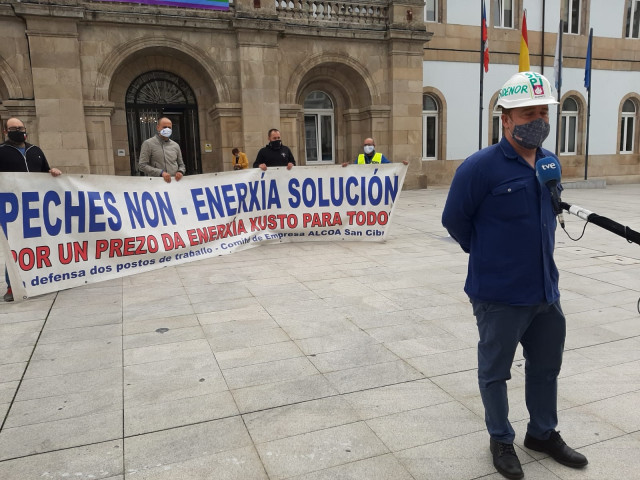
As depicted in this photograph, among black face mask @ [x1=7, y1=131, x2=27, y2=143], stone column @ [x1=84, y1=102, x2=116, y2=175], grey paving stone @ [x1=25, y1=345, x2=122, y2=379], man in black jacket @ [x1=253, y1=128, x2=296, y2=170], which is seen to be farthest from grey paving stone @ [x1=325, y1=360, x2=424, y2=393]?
stone column @ [x1=84, y1=102, x2=116, y2=175]

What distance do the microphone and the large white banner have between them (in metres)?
5.75

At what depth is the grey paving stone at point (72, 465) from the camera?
2.70 meters

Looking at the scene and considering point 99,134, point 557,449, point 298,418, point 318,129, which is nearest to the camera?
point 557,449

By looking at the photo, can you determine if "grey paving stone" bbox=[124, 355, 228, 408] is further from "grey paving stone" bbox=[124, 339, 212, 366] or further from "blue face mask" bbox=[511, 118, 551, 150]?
"blue face mask" bbox=[511, 118, 551, 150]

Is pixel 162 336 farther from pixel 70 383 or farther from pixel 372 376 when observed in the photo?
pixel 372 376

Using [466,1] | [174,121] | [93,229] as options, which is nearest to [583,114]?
[466,1]

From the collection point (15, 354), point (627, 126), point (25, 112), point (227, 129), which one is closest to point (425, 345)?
point (15, 354)

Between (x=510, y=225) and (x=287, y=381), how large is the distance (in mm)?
2004

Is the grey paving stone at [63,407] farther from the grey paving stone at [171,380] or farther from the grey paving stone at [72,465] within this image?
the grey paving stone at [72,465]

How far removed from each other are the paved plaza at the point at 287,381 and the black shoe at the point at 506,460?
0.20 feet

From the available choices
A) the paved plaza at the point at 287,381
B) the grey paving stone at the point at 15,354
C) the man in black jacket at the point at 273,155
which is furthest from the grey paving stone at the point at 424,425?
the man in black jacket at the point at 273,155

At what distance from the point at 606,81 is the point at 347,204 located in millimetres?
20380

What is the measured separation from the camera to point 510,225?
255 cm

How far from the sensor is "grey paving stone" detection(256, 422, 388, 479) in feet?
9.01
